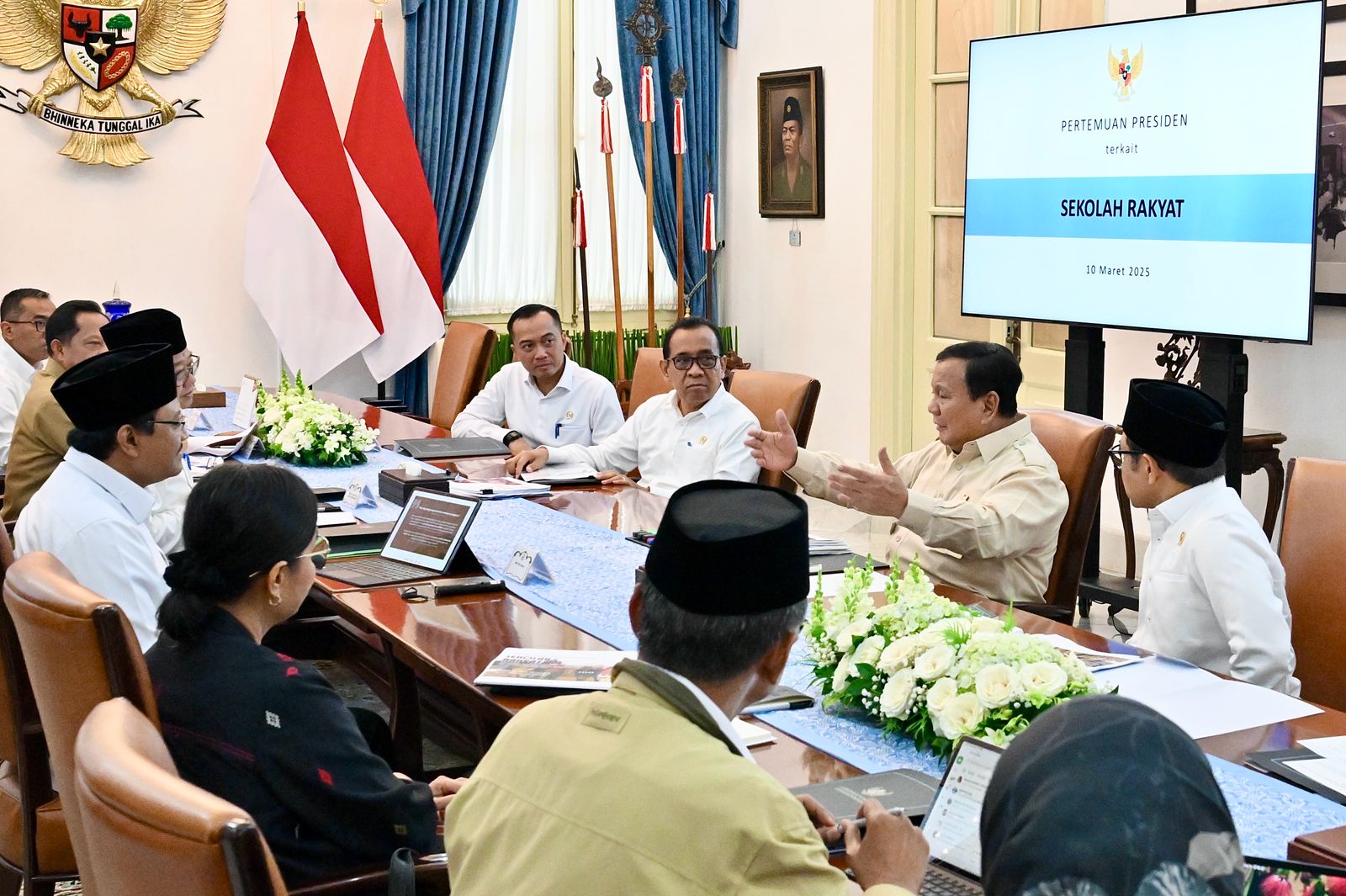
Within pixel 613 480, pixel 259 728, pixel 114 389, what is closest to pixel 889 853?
pixel 259 728

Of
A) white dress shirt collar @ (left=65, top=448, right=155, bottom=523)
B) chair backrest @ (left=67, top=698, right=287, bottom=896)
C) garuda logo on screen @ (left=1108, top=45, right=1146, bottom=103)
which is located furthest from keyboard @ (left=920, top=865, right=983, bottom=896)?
garuda logo on screen @ (left=1108, top=45, right=1146, bottom=103)

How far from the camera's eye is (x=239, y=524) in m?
2.11

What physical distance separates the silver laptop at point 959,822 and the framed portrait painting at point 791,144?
5.97m

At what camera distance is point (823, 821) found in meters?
1.65

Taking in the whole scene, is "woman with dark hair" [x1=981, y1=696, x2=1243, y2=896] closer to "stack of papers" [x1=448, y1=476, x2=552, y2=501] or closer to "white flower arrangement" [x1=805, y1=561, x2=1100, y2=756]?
"white flower arrangement" [x1=805, y1=561, x2=1100, y2=756]

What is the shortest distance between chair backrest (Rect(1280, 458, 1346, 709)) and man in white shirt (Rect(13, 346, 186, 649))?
7.45 feet

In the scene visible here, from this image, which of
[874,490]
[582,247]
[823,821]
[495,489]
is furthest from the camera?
[582,247]

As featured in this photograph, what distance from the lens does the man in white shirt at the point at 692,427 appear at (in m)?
4.32

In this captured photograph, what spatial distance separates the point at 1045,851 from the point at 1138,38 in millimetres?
4566

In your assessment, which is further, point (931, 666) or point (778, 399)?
point (778, 399)

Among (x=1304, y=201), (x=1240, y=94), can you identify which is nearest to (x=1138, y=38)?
(x=1240, y=94)

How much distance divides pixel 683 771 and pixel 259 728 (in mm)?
883

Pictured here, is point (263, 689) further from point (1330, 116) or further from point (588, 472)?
point (1330, 116)

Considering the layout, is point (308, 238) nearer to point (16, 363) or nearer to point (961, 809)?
point (16, 363)
